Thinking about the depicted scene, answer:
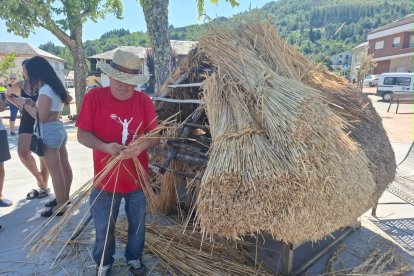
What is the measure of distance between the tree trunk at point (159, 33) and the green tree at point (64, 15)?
518 centimetres

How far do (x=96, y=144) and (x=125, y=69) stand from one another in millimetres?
Answer: 610

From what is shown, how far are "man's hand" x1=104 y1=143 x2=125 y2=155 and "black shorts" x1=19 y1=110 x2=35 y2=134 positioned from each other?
2255 mm

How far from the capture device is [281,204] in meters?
1.92

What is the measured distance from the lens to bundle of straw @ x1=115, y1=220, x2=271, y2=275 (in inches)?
107

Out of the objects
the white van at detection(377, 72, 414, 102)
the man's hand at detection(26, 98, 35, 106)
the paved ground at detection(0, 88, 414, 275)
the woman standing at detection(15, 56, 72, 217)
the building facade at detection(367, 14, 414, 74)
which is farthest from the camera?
the building facade at detection(367, 14, 414, 74)

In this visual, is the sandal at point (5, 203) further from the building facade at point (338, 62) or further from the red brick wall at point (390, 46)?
the red brick wall at point (390, 46)

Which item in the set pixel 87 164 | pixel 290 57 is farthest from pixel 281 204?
pixel 87 164

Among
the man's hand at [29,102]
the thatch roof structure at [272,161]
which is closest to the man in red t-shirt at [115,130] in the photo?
the thatch roof structure at [272,161]

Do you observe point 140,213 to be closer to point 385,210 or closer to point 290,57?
point 290,57

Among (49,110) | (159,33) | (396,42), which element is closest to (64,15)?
(159,33)

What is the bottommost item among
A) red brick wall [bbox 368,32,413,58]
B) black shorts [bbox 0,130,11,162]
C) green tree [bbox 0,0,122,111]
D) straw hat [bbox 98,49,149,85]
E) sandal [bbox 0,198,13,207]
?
sandal [bbox 0,198,13,207]

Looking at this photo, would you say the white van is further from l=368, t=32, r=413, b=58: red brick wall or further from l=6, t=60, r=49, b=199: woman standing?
l=6, t=60, r=49, b=199: woman standing

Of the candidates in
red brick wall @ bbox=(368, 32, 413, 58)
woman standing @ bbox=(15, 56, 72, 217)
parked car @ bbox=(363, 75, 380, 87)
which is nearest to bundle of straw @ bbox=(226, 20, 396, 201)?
woman standing @ bbox=(15, 56, 72, 217)

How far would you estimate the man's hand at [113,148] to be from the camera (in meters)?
2.20
